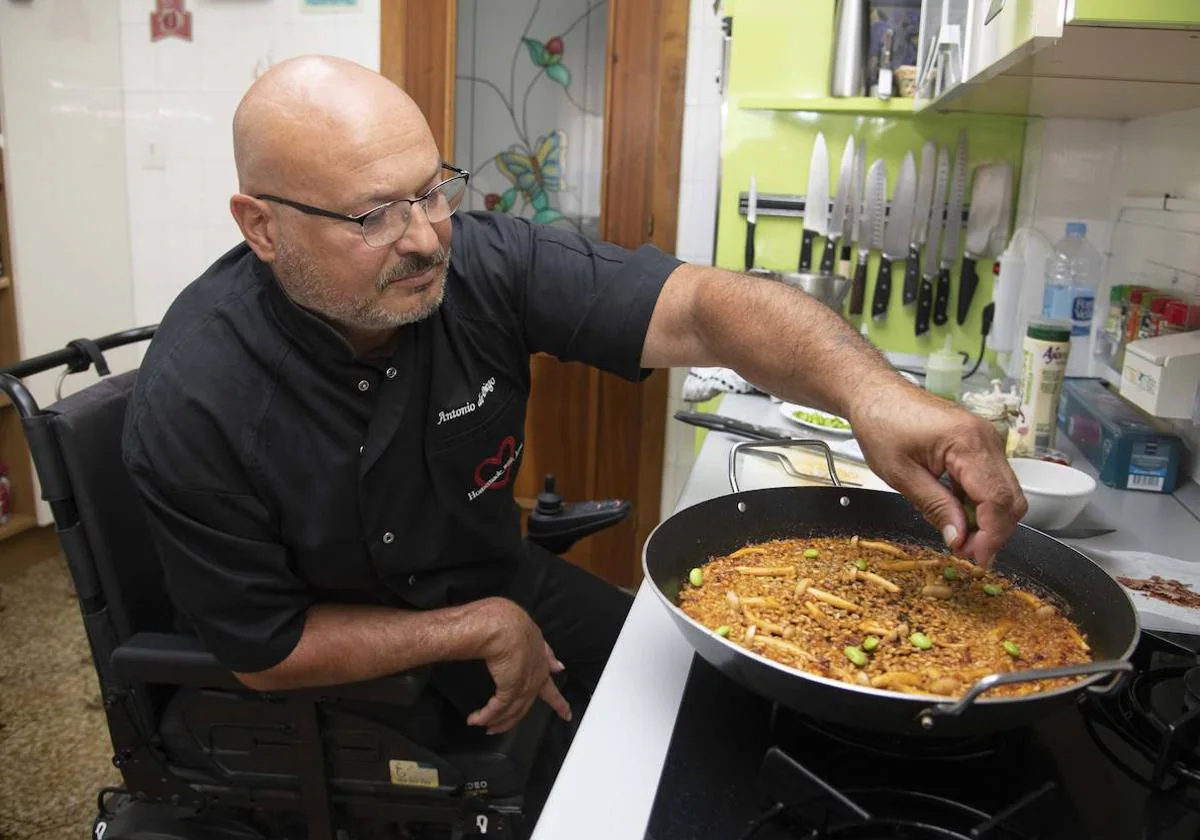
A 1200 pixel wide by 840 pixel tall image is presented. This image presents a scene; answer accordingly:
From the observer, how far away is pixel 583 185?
9.50 ft

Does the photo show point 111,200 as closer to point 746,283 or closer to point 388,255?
point 388,255

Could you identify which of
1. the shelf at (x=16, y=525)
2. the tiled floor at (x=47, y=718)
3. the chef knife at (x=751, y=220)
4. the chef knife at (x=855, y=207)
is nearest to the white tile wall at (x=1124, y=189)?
the chef knife at (x=855, y=207)

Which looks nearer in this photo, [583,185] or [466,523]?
[466,523]

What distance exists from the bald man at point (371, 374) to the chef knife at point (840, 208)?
117 centimetres

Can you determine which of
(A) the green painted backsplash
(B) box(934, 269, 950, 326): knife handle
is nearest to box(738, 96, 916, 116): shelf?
(A) the green painted backsplash

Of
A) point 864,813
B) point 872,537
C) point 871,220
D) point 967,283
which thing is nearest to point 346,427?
point 872,537

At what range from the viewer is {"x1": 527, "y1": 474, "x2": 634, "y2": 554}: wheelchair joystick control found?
1642 millimetres

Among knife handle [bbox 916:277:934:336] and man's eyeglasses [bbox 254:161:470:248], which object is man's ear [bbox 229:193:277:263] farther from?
knife handle [bbox 916:277:934:336]

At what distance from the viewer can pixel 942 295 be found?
7.61 feet

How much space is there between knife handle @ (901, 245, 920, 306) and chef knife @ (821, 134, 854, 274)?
0.58 ft

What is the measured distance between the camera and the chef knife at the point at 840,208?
2.32m

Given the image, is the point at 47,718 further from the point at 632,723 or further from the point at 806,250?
the point at 806,250

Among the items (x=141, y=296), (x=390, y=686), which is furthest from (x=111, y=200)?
(x=390, y=686)

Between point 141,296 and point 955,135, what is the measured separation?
8.45 feet
